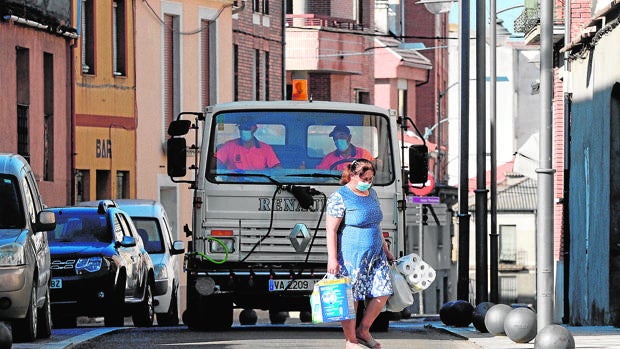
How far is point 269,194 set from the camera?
22016 mm

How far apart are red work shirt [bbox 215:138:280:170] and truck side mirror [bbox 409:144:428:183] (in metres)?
1.47

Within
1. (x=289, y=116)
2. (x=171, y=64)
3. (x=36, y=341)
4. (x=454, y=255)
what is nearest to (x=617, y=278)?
(x=289, y=116)

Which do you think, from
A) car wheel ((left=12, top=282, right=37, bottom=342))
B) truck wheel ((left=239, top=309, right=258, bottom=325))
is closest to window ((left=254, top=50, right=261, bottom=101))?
truck wheel ((left=239, top=309, right=258, bottom=325))

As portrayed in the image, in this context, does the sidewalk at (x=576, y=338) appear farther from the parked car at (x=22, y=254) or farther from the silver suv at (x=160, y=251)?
Result: the silver suv at (x=160, y=251)

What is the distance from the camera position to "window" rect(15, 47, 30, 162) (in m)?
37.2

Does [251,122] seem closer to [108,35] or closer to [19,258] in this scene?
[19,258]

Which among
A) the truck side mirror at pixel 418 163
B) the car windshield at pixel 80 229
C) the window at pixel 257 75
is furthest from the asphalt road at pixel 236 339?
the window at pixel 257 75

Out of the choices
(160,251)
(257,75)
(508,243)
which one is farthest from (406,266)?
Answer: (508,243)

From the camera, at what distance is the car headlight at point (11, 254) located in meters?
18.4

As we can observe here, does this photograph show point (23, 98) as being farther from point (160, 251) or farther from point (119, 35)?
point (119, 35)

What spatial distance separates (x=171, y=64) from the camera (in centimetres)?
4897

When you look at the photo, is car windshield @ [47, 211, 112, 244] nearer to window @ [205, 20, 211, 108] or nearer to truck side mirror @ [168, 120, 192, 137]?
truck side mirror @ [168, 120, 192, 137]

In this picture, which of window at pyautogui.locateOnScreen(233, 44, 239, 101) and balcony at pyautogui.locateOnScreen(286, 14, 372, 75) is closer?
window at pyautogui.locateOnScreen(233, 44, 239, 101)

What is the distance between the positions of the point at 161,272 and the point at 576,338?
9.84 meters
